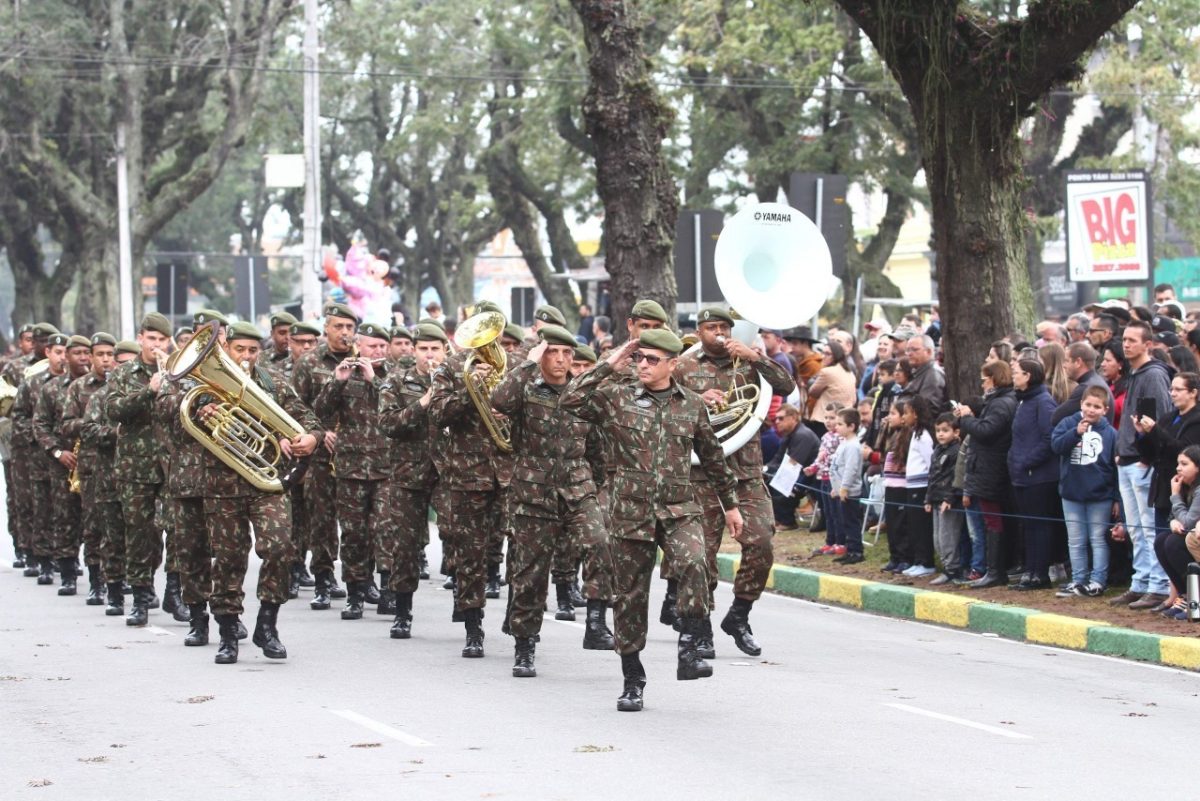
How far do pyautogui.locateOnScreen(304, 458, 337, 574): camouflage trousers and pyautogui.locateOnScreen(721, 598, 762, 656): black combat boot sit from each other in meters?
3.61

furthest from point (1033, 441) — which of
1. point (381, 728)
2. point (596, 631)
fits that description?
point (381, 728)

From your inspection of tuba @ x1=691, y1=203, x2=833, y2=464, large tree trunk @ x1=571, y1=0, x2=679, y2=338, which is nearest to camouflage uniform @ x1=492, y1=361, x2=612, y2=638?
tuba @ x1=691, y1=203, x2=833, y2=464

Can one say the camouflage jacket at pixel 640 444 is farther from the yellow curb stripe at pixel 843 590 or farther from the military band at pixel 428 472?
the yellow curb stripe at pixel 843 590

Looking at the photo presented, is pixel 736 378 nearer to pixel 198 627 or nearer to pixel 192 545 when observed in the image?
pixel 192 545

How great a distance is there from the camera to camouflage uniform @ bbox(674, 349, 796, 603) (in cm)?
1087

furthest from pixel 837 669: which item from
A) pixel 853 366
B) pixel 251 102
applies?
pixel 251 102

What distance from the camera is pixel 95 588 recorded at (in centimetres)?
1428

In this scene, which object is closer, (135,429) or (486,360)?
(486,360)

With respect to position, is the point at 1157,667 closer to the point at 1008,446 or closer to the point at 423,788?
the point at 1008,446

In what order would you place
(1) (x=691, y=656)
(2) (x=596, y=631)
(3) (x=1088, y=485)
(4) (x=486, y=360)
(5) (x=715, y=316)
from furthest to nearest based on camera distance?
(3) (x=1088, y=485) < (2) (x=596, y=631) < (5) (x=715, y=316) < (4) (x=486, y=360) < (1) (x=691, y=656)

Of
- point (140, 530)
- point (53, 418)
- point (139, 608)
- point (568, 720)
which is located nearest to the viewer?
point (568, 720)

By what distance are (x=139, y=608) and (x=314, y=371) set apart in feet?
6.59

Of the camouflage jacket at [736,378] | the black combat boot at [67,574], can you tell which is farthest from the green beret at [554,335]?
the black combat boot at [67,574]

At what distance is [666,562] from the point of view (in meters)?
9.45
